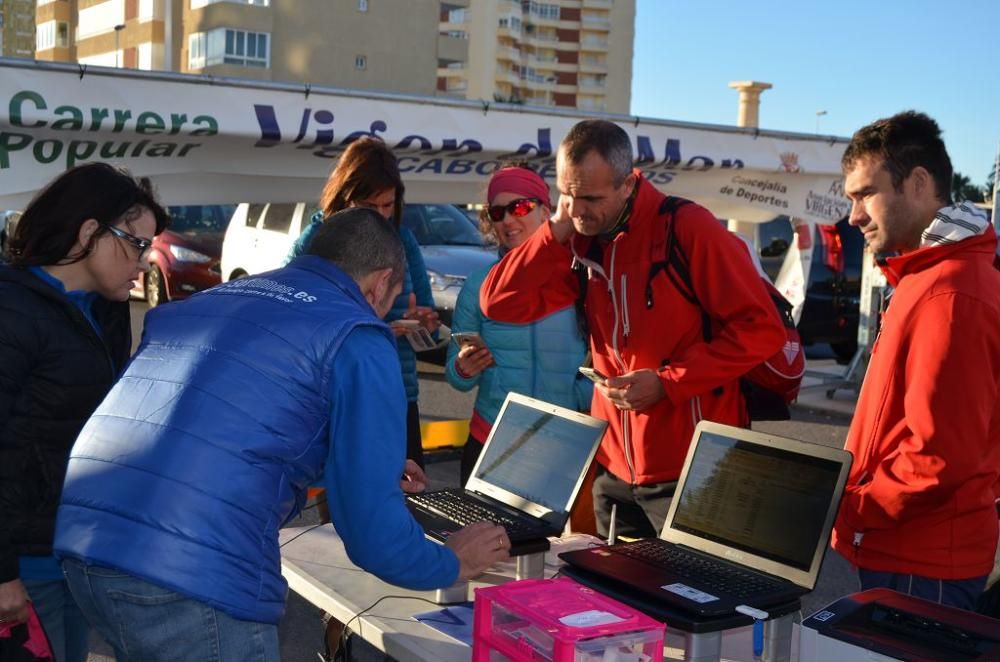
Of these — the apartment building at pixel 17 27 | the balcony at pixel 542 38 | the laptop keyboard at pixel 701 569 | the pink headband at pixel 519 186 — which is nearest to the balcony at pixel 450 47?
the apartment building at pixel 17 27

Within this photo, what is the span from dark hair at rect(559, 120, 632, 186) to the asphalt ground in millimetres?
2435

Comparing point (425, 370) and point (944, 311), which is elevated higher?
point (944, 311)

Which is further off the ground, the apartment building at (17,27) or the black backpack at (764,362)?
the apartment building at (17,27)

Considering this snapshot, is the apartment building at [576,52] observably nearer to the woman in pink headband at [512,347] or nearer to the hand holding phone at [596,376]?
the woman in pink headband at [512,347]

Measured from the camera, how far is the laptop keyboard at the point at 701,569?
2480 mm

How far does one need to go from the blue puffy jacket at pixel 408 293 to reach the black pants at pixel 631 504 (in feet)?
3.55

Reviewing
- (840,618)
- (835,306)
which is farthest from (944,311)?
(835,306)

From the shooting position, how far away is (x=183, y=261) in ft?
48.0

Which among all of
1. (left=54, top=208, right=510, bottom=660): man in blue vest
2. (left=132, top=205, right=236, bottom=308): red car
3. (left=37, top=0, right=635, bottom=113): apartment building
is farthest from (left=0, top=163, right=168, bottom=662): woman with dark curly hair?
(left=37, top=0, right=635, bottom=113): apartment building

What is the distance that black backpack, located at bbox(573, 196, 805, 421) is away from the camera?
312 centimetres

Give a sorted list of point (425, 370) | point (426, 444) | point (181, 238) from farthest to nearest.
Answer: point (181, 238), point (425, 370), point (426, 444)

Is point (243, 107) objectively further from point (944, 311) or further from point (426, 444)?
point (944, 311)

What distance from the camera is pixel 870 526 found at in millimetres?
2561

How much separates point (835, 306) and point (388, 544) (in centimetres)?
1091
